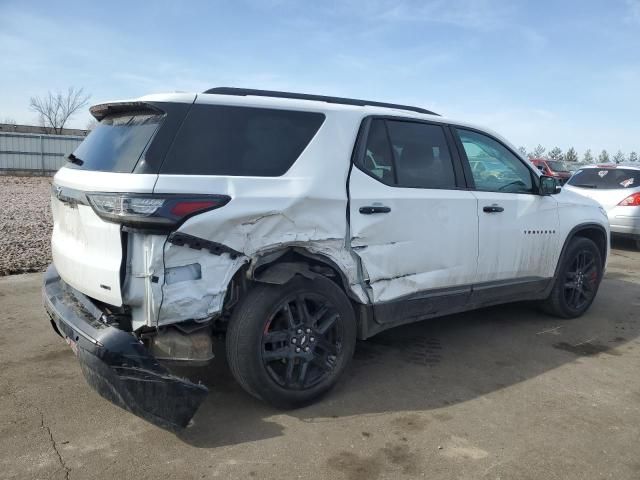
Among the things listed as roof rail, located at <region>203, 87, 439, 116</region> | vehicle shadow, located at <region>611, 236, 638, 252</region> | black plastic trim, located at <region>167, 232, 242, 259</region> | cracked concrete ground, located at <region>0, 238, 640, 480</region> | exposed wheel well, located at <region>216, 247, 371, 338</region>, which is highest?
roof rail, located at <region>203, 87, 439, 116</region>

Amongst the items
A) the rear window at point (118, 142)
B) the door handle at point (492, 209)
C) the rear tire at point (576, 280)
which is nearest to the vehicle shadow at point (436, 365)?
the rear tire at point (576, 280)

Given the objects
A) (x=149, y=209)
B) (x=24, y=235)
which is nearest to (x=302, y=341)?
(x=149, y=209)

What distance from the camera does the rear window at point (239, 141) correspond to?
3.10 m

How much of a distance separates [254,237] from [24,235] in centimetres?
668

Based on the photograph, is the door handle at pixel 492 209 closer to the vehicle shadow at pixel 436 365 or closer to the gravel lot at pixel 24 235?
the vehicle shadow at pixel 436 365

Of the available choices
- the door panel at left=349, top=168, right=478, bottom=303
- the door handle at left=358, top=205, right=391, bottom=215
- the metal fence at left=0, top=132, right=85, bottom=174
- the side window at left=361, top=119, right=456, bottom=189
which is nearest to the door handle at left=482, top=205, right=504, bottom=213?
the door panel at left=349, top=168, right=478, bottom=303

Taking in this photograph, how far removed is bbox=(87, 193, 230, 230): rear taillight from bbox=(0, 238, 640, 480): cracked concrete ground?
123cm

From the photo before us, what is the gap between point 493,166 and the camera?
470 centimetres

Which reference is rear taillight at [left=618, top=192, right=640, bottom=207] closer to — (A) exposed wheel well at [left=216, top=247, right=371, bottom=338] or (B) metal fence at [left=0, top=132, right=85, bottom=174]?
(A) exposed wheel well at [left=216, top=247, right=371, bottom=338]

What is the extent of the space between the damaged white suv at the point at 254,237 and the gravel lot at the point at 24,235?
3.43 meters

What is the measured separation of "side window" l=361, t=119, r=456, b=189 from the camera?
3840 millimetres

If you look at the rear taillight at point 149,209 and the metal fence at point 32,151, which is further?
the metal fence at point 32,151

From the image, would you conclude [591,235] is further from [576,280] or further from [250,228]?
[250,228]

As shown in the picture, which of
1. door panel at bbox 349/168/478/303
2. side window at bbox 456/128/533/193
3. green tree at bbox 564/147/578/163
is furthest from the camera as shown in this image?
green tree at bbox 564/147/578/163
